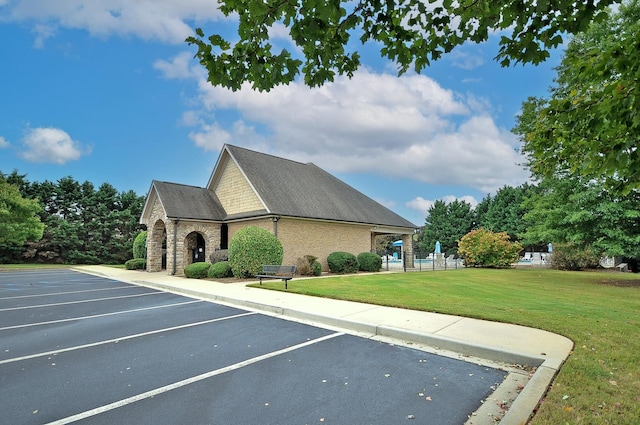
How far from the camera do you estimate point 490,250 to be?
2931 cm

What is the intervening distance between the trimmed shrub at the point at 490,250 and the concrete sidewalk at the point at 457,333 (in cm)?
2394

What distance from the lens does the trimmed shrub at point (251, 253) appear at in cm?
1733

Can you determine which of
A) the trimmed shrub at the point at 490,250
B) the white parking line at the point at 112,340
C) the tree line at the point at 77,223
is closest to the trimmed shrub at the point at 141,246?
the tree line at the point at 77,223

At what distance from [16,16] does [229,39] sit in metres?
15.4

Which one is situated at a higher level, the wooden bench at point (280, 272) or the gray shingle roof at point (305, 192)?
the gray shingle roof at point (305, 192)

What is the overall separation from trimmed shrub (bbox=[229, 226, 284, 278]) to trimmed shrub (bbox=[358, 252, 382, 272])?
26.4 feet

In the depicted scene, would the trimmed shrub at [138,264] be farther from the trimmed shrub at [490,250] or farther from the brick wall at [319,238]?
the trimmed shrub at [490,250]

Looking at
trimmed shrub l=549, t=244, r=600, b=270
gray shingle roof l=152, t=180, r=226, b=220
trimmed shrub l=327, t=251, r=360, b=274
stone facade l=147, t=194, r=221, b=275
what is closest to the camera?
stone facade l=147, t=194, r=221, b=275

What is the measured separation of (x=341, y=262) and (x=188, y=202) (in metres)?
10.8

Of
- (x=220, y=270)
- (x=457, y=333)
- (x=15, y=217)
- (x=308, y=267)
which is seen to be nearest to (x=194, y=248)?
(x=220, y=270)

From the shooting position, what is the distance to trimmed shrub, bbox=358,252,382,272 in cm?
2388

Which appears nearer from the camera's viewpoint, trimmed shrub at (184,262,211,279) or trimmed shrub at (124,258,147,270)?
trimmed shrub at (184,262,211,279)

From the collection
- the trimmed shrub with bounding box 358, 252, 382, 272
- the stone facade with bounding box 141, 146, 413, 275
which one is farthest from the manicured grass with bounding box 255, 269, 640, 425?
the trimmed shrub with bounding box 358, 252, 382, 272

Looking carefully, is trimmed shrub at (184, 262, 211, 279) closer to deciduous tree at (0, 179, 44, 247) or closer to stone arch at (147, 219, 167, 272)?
stone arch at (147, 219, 167, 272)
